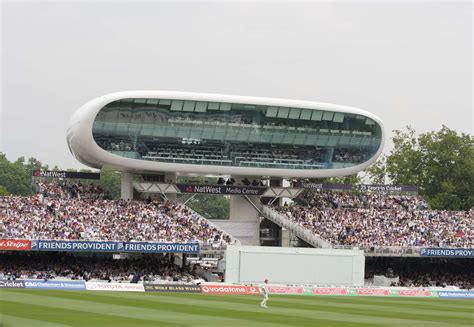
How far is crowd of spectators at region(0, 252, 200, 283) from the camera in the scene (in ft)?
218

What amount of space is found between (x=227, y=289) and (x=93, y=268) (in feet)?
42.9

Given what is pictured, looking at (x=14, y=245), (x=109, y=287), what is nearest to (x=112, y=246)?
(x=14, y=245)

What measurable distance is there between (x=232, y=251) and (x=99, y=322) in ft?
109

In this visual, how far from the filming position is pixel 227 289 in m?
60.0

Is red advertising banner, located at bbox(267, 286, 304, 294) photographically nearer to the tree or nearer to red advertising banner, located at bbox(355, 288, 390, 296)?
red advertising banner, located at bbox(355, 288, 390, 296)

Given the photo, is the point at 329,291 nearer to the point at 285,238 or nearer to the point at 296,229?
the point at 296,229

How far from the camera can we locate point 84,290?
55656 mm

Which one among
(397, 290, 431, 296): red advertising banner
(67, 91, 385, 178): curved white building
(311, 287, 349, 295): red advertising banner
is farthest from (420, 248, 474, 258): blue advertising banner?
(311, 287, 349, 295): red advertising banner

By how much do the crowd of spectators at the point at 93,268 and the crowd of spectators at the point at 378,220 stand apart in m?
12.0

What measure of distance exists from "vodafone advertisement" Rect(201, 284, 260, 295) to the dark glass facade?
17.8m

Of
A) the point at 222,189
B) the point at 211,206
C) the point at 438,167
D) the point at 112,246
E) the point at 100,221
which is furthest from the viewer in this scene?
the point at 211,206

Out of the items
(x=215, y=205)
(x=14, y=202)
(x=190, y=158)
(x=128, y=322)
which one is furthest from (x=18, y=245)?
(x=215, y=205)

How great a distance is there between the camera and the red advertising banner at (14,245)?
63594 millimetres

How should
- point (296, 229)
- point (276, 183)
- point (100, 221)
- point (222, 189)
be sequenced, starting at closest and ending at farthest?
point (100, 221), point (296, 229), point (222, 189), point (276, 183)
